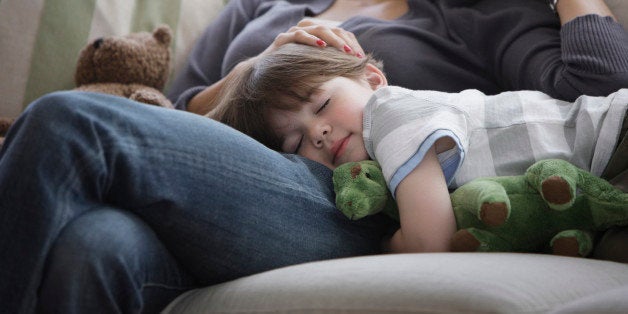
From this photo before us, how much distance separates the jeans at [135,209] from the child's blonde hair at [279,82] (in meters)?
0.25

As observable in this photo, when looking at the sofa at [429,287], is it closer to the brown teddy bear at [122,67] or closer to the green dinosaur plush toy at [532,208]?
the green dinosaur plush toy at [532,208]

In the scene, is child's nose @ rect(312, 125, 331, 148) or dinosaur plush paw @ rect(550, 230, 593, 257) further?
child's nose @ rect(312, 125, 331, 148)

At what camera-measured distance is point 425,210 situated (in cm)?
89

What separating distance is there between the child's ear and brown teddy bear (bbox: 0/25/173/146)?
17.9 inches

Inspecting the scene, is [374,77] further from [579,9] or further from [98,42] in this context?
[98,42]

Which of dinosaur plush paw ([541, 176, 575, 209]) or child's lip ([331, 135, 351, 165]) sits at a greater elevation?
dinosaur plush paw ([541, 176, 575, 209])

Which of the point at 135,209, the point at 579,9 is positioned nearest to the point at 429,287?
the point at 135,209

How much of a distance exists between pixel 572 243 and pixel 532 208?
0.07 metres

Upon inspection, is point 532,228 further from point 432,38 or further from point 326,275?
point 432,38

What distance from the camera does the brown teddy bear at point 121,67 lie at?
1.41m

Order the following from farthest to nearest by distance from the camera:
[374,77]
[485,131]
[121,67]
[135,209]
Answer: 1. [121,67]
2. [374,77]
3. [485,131]
4. [135,209]

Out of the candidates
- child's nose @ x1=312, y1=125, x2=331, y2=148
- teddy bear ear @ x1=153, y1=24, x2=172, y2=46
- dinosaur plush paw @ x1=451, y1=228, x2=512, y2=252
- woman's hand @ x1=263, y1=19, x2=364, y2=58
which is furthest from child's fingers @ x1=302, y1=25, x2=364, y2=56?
dinosaur plush paw @ x1=451, y1=228, x2=512, y2=252

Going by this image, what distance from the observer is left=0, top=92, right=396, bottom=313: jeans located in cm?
72

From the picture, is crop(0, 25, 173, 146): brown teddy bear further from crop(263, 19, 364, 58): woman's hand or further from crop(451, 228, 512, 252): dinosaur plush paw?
crop(451, 228, 512, 252): dinosaur plush paw
